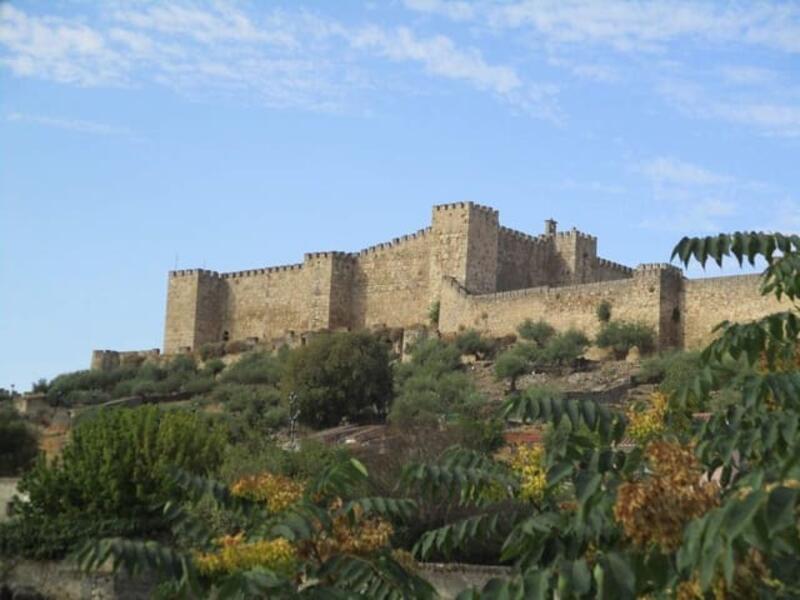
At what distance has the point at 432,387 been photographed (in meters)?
35.9

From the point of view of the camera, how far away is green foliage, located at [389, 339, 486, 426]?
3030cm

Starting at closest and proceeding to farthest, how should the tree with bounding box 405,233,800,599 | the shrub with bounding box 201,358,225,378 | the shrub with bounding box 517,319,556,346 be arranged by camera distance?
the tree with bounding box 405,233,800,599 → the shrub with bounding box 517,319,556,346 → the shrub with bounding box 201,358,225,378

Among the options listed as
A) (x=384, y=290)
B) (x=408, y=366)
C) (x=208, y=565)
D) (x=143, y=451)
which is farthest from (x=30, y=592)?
(x=384, y=290)

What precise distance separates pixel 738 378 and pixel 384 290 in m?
42.4

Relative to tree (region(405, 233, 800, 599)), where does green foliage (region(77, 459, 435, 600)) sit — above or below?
below

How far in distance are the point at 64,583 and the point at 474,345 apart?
77.9 feet

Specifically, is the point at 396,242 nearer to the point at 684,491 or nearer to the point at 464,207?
the point at 464,207

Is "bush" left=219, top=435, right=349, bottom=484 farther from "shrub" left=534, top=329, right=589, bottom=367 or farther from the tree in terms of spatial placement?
"shrub" left=534, top=329, right=589, bottom=367

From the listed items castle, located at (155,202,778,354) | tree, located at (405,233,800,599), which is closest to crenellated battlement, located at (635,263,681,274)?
castle, located at (155,202,778,354)

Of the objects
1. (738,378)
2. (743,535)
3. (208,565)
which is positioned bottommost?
(208,565)

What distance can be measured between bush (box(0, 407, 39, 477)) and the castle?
15683 mm

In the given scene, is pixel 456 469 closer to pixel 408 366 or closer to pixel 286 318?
pixel 408 366

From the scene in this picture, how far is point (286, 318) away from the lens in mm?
51656

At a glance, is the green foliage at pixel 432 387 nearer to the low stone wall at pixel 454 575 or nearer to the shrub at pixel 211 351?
the low stone wall at pixel 454 575
